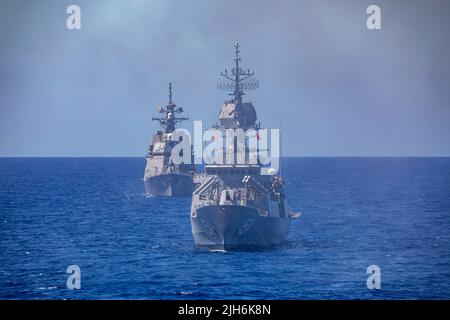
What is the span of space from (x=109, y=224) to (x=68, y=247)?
1738cm

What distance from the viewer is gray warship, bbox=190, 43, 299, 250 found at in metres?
49.8

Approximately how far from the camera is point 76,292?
40.0m

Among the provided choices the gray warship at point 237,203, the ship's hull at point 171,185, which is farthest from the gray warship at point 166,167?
the gray warship at point 237,203

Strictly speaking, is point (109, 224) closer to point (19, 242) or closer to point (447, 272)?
point (19, 242)

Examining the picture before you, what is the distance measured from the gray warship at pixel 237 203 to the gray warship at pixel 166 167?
Answer: 51252mm

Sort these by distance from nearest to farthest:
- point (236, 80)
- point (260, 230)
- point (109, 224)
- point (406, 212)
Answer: point (260, 230)
point (236, 80)
point (109, 224)
point (406, 212)

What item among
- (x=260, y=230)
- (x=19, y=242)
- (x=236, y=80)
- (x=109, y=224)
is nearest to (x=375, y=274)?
(x=260, y=230)

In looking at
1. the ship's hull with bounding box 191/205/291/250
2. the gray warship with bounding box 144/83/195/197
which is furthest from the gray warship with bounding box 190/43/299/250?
the gray warship with bounding box 144/83/195/197

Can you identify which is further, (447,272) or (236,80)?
(236,80)

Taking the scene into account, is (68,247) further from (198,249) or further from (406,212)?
(406,212)

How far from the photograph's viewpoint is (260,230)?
51375 mm

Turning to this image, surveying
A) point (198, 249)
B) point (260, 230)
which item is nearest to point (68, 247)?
point (198, 249)
